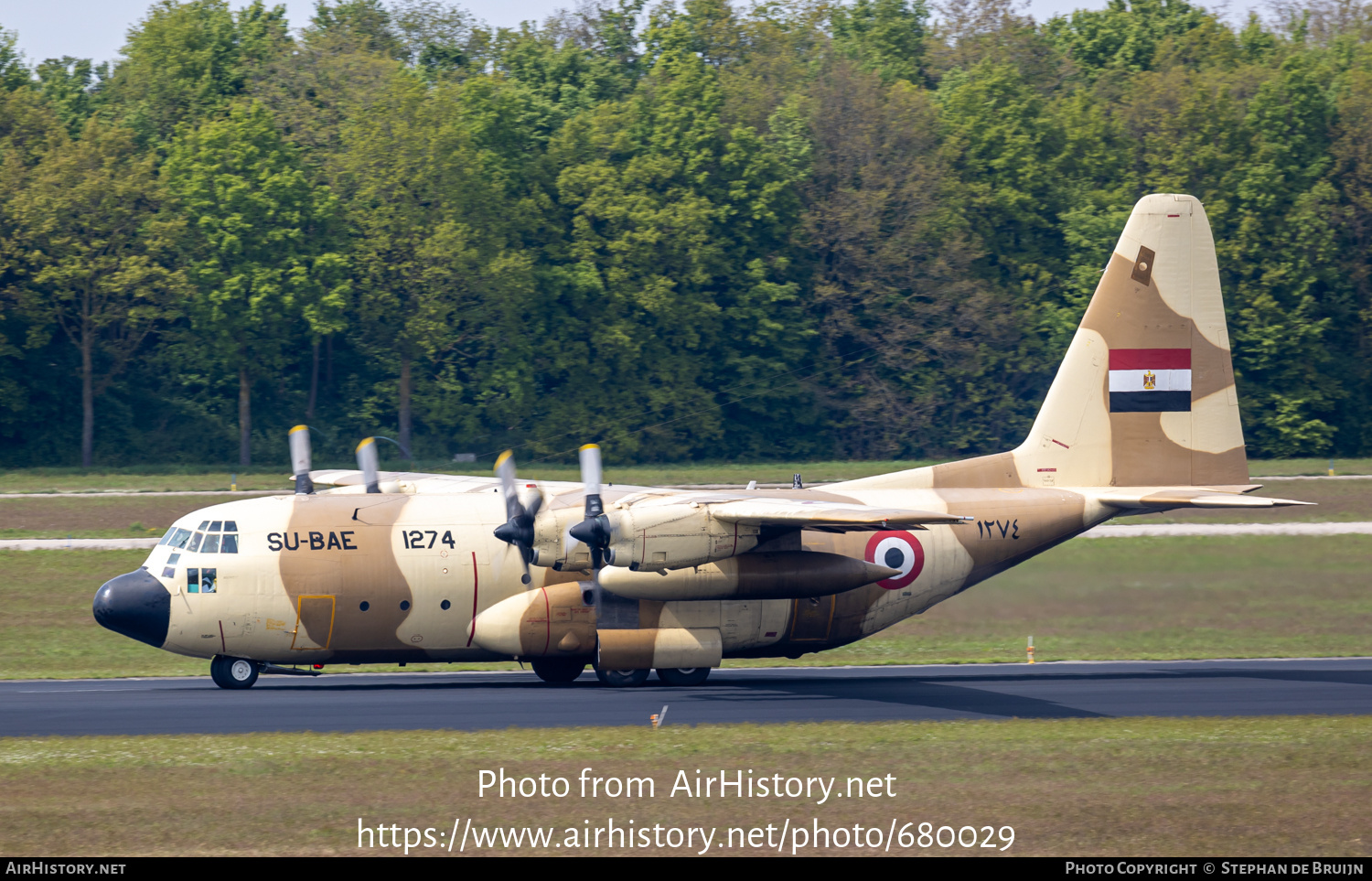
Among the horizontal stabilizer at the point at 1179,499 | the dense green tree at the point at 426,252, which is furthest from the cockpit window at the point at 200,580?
the dense green tree at the point at 426,252

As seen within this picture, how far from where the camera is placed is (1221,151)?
65375mm

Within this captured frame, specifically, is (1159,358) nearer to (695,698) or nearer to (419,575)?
(695,698)

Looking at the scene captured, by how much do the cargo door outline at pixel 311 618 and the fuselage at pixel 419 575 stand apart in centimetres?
2

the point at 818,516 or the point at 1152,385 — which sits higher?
the point at 1152,385

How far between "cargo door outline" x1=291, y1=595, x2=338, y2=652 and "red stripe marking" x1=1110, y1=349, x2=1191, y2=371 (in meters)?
14.7

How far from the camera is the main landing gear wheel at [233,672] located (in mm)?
23422

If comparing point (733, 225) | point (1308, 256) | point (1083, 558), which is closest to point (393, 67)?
point (733, 225)

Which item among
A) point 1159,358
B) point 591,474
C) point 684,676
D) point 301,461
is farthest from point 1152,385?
point 301,461

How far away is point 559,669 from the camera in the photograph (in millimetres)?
24625

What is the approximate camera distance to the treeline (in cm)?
5800

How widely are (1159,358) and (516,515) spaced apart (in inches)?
483

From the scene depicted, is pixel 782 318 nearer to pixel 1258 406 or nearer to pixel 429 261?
pixel 429 261

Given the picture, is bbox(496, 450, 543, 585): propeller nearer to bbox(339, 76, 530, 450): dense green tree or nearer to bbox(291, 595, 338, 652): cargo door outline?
bbox(291, 595, 338, 652): cargo door outline

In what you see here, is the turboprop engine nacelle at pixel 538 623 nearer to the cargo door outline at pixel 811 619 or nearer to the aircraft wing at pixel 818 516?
the aircraft wing at pixel 818 516
